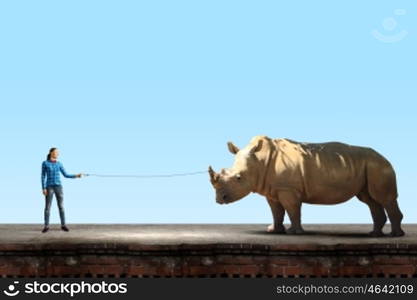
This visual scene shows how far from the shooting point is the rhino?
15.5m

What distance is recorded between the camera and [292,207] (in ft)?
50.9

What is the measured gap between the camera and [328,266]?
1265 cm

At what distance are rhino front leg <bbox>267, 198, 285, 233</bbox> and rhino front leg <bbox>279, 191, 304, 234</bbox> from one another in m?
0.34

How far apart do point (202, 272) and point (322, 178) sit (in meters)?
3.88

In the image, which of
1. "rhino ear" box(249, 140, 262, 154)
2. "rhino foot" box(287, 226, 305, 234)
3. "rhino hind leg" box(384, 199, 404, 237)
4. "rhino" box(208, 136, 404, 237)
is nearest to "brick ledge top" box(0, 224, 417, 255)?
"rhino foot" box(287, 226, 305, 234)

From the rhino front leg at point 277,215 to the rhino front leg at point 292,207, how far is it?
0.34m

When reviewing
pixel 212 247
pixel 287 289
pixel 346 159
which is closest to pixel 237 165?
pixel 346 159

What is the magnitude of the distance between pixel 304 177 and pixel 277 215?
3.21ft

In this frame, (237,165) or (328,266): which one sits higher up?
(237,165)

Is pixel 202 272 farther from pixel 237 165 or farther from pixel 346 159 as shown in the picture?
pixel 346 159

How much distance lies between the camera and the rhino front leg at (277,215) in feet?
52.3

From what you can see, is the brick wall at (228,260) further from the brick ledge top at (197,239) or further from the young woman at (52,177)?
the young woman at (52,177)

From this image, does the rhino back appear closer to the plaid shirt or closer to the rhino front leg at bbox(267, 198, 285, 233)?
the rhino front leg at bbox(267, 198, 285, 233)

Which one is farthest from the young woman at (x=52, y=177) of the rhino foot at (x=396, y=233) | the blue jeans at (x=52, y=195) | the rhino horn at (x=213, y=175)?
the rhino foot at (x=396, y=233)
